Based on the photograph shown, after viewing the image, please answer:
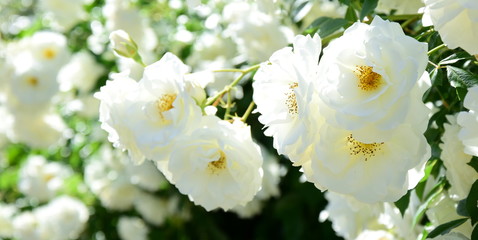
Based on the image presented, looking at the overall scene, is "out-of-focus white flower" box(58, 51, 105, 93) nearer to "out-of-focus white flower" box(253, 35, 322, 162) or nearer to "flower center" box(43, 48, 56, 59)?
"flower center" box(43, 48, 56, 59)

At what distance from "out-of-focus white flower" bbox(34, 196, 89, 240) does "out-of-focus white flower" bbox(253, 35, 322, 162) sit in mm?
1914

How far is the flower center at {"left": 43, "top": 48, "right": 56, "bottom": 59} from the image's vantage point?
7.86 ft

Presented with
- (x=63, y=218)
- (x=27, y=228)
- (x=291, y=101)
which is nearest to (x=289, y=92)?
(x=291, y=101)

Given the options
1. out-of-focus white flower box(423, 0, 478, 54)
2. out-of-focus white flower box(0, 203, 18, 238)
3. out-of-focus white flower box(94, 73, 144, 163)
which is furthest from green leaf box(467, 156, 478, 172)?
out-of-focus white flower box(0, 203, 18, 238)

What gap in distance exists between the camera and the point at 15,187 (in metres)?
3.10

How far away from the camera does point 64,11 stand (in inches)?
92.7

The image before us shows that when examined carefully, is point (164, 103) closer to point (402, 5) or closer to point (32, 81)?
point (402, 5)

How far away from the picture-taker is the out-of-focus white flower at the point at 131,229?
2.59m

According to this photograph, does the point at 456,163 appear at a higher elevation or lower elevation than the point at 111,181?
higher

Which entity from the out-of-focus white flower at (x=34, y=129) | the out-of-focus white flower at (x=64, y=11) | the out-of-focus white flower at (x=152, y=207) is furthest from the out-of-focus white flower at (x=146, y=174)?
the out-of-focus white flower at (x=64, y=11)

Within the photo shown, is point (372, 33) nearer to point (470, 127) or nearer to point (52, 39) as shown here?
point (470, 127)

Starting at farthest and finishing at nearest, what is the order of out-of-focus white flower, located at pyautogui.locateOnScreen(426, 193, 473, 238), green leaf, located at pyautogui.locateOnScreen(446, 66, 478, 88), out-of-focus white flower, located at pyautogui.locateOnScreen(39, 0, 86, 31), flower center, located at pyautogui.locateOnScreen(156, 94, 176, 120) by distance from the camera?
out-of-focus white flower, located at pyautogui.locateOnScreen(39, 0, 86, 31)
out-of-focus white flower, located at pyautogui.locateOnScreen(426, 193, 473, 238)
flower center, located at pyautogui.locateOnScreen(156, 94, 176, 120)
green leaf, located at pyautogui.locateOnScreen(446, 66, 478, 88)

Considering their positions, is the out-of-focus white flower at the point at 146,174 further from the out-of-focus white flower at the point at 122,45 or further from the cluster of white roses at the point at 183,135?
the cluster of white roses at the point at 183,135

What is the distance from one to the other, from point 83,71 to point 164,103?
1557 mm
